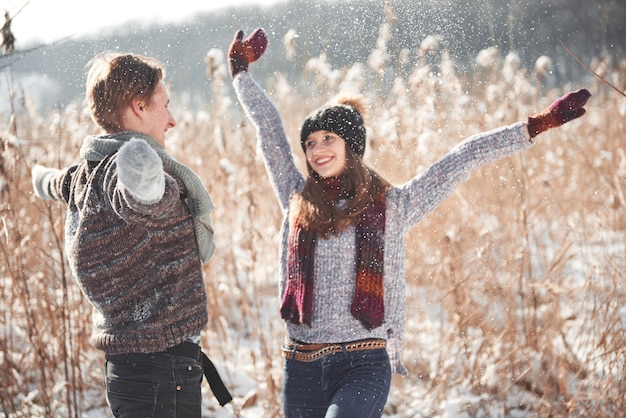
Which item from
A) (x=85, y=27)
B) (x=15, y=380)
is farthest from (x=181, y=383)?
(x=15, y=380)

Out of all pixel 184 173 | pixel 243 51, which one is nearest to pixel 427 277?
pixel 243 51

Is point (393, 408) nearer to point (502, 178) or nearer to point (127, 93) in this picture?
point (502, 178)

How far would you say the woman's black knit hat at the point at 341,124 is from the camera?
2107 mm

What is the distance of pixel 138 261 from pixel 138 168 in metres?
0.36

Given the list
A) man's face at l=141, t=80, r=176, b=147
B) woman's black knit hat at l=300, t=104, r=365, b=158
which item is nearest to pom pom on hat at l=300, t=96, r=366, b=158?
woman's black knit hat at l=300, t=104, r=365, b=158

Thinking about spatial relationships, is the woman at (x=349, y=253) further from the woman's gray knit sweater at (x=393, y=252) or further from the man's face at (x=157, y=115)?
the man's face at (x=157, y=115)

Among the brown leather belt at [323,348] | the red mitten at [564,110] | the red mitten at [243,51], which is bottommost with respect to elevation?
the brown leather belt at [323,348]

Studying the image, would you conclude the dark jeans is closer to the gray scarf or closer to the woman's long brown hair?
the gray scarf

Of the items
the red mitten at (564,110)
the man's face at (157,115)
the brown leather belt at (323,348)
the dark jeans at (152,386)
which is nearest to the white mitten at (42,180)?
the man's face at (157,115)

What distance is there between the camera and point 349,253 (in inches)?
78.8

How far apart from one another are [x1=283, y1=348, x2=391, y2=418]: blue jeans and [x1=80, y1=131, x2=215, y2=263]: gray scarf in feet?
1.71

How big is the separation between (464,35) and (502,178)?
0.96 meters

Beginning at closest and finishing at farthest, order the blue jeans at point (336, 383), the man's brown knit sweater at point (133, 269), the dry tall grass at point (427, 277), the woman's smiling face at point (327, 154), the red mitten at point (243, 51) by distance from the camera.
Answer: the man's brown knit sweater at point (133, 269) → the blue jeans at point (336, 383) → the woman's smiling face at point (327, 154) → the red mitten at point (243, 51) → the dry tall grass at point (427, 277)

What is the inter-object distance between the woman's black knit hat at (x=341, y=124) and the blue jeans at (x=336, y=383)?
2.25ft
